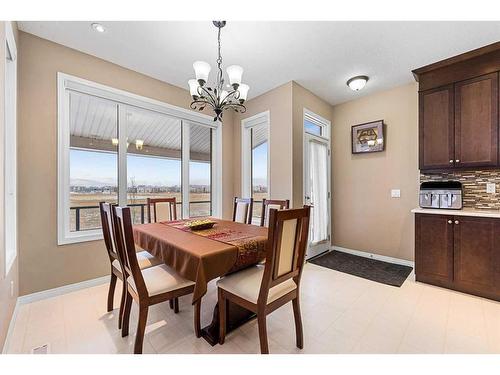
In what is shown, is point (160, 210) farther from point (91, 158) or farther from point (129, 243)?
point (129, 243)

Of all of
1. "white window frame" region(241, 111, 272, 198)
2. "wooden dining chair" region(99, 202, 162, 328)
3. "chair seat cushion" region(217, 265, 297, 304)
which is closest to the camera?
"chair seat cushion" region(217, 265, 297, 304)

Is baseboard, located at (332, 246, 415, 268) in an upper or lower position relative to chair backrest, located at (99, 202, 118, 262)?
lower

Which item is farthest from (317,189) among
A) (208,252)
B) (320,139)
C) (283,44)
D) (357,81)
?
(208,252)

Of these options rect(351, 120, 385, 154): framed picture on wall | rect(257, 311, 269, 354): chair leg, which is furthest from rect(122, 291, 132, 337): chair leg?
rect(351, 120, 385, 154): framed picture on wall

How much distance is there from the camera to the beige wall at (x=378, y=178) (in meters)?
3.31

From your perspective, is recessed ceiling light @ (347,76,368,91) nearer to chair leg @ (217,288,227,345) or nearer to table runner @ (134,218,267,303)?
table runner @ (134,218,267,303)

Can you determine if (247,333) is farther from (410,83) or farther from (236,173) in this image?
(410,83)

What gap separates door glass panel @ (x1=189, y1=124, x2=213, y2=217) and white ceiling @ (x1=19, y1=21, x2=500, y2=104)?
3.10 feet

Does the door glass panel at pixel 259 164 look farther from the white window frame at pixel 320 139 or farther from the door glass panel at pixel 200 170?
the door glass panel at pixel 200 170

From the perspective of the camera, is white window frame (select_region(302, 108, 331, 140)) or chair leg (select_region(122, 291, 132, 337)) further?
white window frame (select_region(302, 108, 331, 140))

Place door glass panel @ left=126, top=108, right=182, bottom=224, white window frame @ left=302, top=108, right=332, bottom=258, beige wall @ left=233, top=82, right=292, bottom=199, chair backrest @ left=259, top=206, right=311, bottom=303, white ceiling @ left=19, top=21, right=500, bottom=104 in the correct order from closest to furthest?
chair backrest @ left=259, top=206, right=311, bottom=303 → white ceiling @ left=19, top=21, right=500, bottom=104 → door glass panel @ left=126, top=108, right=182, bottom=224 → beige wall @ left=233, top=82, right=292, bottom=199 → white window frame @ left=302, top=108, right=332, bottom=258

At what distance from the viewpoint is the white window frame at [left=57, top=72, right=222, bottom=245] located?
2.42 m

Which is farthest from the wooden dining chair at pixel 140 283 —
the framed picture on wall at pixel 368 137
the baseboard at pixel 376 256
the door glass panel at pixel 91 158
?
the framed picture on wall at pixel 368 137
